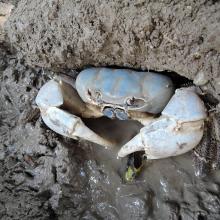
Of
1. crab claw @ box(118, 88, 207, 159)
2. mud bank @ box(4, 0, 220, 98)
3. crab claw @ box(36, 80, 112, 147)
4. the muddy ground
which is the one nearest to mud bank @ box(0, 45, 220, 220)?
the muddy ground

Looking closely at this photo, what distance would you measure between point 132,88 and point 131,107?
12cm

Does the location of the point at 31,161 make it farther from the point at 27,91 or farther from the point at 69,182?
the point at 27,91

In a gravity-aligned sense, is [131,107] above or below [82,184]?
above

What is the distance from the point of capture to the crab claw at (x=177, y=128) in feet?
6.40

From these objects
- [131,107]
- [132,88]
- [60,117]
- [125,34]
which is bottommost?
[60,117]

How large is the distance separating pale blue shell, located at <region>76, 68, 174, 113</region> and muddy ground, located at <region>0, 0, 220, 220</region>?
8cm

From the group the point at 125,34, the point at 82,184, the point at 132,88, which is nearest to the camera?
the point at 125,34

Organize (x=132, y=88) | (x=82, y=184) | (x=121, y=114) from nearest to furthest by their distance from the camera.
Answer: (x=132, y=88) < (x=121, y=114) < (x=82, y=184)

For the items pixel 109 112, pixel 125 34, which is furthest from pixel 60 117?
pixel 125 34

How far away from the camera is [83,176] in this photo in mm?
2383

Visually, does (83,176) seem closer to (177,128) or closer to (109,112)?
(109,112)

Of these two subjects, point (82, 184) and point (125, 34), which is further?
point (82, 184)

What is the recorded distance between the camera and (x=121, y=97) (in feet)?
7.07

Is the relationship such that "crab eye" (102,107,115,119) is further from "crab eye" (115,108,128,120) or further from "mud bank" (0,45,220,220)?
"mud bank" (0,45,220,220)
